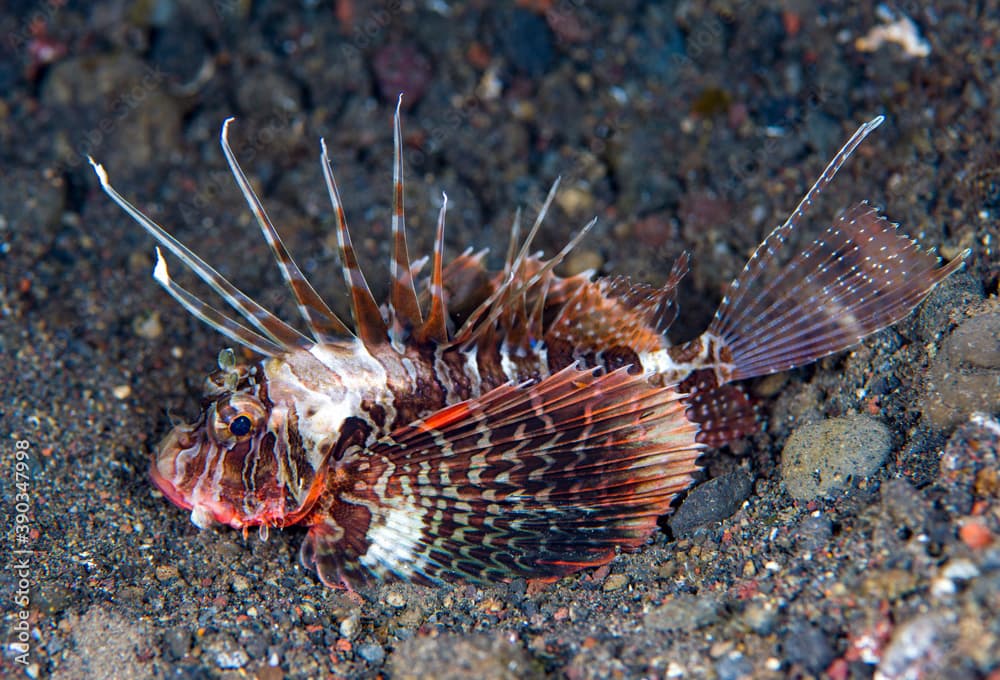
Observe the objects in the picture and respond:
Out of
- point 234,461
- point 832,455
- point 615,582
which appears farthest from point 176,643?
point 832,455

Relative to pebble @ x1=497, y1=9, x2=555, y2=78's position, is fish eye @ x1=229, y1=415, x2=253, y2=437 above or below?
below

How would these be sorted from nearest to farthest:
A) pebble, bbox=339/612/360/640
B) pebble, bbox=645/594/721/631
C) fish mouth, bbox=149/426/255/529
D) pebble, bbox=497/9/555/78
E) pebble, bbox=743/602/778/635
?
pebble, bbox=743/602/778/635, pebble, bbox=645/594/721/631, pebble, bbox=339/612/360/640, fish mouth, bbox=149/426/255/529, pebble, bbox=497/9/555/78

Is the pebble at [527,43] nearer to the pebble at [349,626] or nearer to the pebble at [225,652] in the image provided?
the pebble at [349,626]

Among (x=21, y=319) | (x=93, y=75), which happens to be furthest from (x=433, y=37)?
(x=21, y=319)

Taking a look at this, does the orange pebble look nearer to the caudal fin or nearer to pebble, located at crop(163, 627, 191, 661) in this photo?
the caudal fin

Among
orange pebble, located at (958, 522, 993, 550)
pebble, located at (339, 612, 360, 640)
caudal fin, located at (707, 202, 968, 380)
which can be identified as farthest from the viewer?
caudal fin, located at (707, 202, 968, 380)

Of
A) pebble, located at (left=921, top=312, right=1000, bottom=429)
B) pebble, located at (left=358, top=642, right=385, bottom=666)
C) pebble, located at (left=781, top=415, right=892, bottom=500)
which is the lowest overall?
pebble, located at (left=358, top=642, right=385, bottom=666)

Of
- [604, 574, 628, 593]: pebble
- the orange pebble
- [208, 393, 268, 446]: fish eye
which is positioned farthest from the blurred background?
[208, 393, 268, 446]: fish eye

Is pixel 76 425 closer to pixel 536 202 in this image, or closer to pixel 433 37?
pixel 536 202
